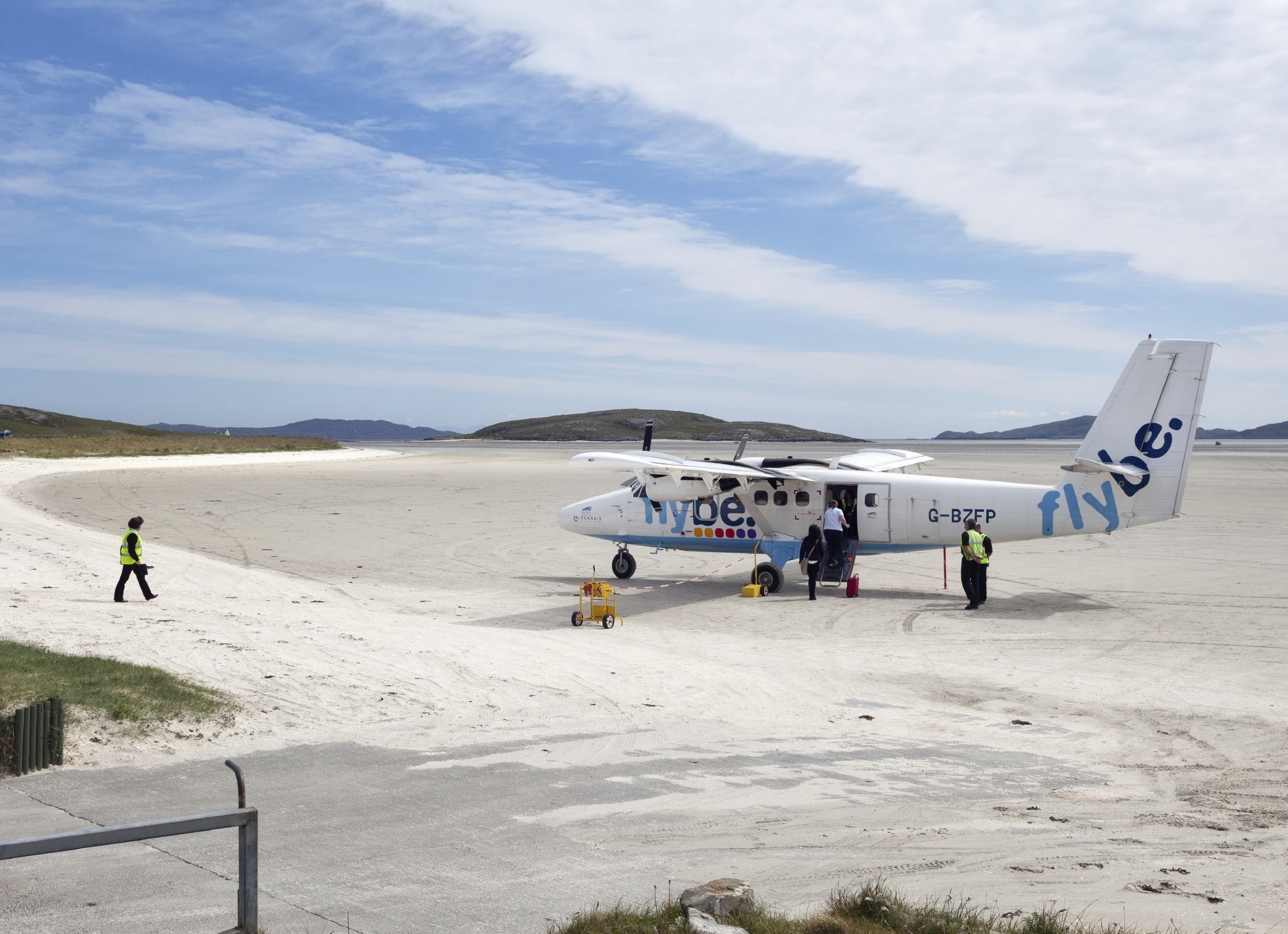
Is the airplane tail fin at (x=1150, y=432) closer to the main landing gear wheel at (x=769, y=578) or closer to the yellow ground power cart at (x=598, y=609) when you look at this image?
the main landing gear wheel at (x=769, y=578)

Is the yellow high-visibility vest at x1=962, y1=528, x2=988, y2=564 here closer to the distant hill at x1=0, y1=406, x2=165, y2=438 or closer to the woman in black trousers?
the woman in black trousers

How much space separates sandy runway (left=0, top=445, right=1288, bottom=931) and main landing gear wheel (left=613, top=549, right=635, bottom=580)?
0.90 meters

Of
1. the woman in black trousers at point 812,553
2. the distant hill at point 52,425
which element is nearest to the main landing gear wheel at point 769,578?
the woman in black trousers at point 812,553

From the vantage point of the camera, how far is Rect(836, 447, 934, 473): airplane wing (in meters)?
24.2

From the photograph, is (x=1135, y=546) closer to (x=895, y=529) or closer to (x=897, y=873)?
(x=895, y=529)

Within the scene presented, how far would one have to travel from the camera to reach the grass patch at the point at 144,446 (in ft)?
226

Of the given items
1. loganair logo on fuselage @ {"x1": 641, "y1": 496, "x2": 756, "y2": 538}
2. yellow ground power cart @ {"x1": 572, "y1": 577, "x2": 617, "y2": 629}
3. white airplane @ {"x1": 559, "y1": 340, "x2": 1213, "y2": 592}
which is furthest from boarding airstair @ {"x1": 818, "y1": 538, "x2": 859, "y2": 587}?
yellow ground power cart @ {"x1": 572, "y1": 577, "x2": 617, "y2": 629}

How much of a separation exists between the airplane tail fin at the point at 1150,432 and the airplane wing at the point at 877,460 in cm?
474

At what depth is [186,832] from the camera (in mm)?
4480

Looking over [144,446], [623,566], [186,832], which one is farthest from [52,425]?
[186,832]

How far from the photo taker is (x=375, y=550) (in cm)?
2691

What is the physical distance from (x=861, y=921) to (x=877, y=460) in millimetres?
20462

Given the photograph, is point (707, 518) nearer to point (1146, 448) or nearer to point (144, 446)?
point (1146, 448)

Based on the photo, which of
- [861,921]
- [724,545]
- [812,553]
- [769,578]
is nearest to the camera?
[861,921]
